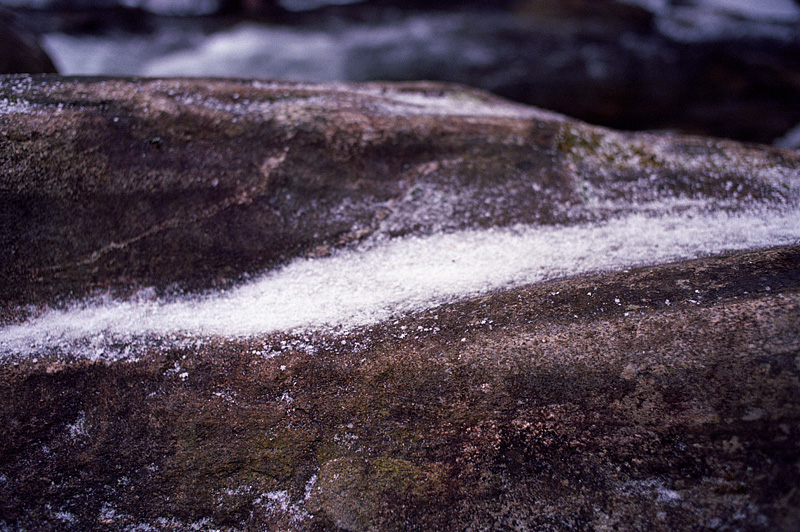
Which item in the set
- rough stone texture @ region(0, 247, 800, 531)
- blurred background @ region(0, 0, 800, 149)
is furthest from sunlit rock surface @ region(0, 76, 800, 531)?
blurred background @ region(0, 0, 800, 149)

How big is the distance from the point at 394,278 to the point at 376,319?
9.5 inches

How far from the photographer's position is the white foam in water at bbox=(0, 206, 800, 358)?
5.60 ft

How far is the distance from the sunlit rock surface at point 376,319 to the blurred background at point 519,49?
354 cm

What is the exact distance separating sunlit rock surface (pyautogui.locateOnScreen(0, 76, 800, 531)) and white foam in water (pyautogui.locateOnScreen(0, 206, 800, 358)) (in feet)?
0.04

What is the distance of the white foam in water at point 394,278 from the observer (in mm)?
1707

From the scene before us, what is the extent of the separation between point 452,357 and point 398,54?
17.4ft

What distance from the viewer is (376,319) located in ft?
5.50

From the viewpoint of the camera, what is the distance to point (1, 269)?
179cm

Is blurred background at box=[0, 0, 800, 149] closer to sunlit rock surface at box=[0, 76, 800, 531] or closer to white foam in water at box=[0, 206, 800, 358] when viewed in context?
sunlit rock surface at box=[0, 76, 800, 531]

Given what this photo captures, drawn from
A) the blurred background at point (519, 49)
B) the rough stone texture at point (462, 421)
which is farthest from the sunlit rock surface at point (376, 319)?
the blurred background at point (519, 49)

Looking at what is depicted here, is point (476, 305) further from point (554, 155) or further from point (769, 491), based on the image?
point (554, 155)

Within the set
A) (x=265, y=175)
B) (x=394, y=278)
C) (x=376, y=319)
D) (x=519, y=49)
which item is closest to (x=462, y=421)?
(x=376, y=319)

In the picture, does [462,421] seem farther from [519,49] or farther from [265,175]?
[519,49]

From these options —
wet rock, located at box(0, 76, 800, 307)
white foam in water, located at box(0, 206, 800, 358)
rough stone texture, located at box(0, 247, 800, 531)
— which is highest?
wet rock, located at box(0, 76, 800, 307)
